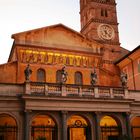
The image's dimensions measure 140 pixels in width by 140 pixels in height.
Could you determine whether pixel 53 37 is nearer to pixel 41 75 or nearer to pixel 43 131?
pixel 41 75

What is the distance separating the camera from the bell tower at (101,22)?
Result: 196 feet

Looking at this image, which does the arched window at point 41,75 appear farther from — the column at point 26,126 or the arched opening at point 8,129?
the column at point 26,126

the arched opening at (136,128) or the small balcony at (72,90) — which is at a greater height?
the small balcony at (72,90)

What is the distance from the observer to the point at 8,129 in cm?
2631

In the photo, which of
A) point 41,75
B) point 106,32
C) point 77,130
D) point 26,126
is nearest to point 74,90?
point 26,126

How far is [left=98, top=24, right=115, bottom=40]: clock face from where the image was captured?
59.9m

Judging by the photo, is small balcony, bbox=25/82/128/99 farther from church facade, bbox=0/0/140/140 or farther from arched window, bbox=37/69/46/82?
arched window, bbox=37/69/46/82

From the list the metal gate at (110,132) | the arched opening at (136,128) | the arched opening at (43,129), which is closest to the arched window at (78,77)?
the arched opening at (43,129)

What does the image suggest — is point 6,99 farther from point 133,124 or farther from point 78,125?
point 133,124

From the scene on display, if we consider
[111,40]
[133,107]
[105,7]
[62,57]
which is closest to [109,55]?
[111,40]

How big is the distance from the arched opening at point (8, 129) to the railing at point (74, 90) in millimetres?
3419

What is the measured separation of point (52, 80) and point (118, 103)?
28.0 ft

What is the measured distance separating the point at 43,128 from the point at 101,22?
3841cm

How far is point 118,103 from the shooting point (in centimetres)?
2828
